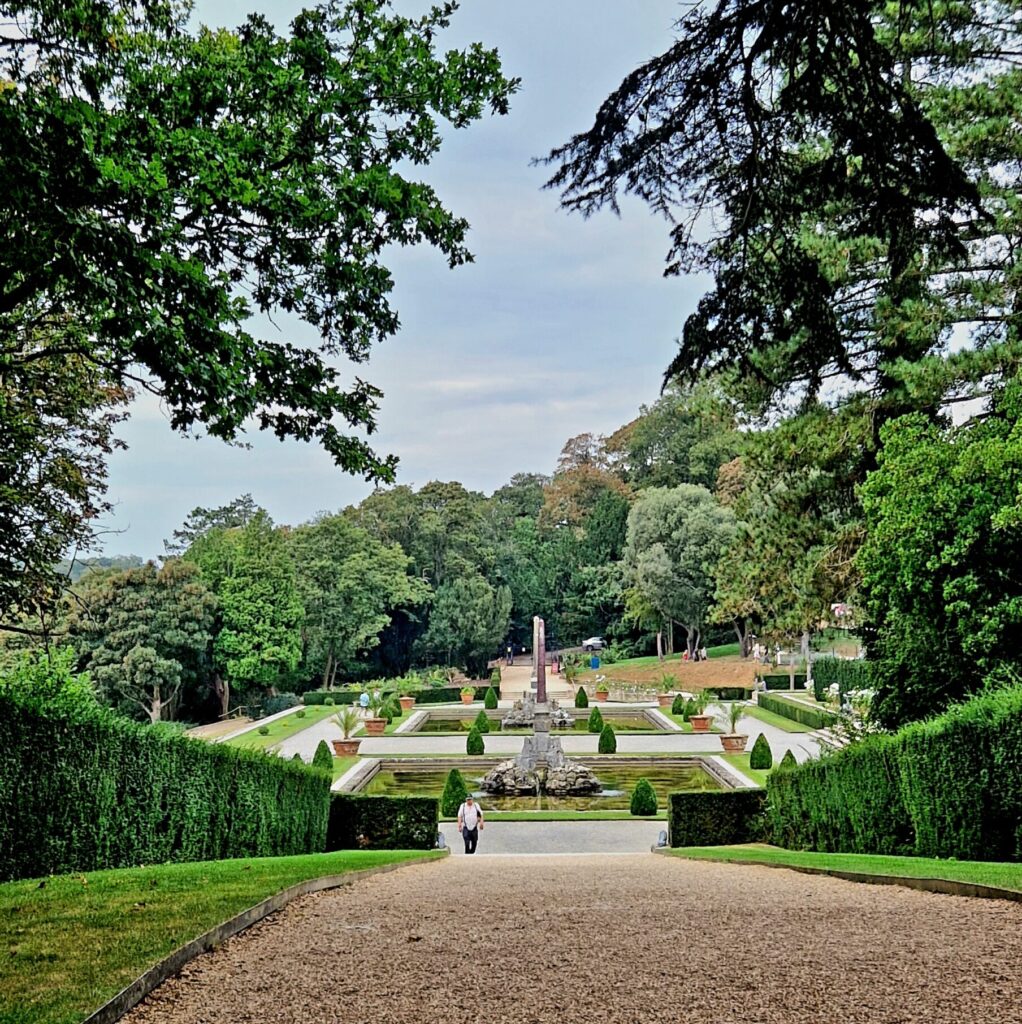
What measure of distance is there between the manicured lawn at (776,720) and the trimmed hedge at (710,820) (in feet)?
45.7

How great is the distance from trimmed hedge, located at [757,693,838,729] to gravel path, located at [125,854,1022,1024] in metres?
21.7

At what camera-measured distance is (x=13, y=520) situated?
1074 centimetres

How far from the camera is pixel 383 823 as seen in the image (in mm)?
14359

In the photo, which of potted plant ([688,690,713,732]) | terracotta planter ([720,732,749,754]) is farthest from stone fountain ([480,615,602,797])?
potted plant ([688,690,713,732])

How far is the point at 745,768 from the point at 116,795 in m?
15.3

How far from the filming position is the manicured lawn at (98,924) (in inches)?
146

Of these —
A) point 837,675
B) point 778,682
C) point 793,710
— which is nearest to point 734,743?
point 793,710

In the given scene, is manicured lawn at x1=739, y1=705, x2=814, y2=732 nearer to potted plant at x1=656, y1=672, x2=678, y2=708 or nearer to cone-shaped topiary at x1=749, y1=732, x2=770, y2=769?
potted plant at x1=656, y1=672, x2=678, y2=708

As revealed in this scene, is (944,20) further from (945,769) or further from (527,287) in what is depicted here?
(945,769)

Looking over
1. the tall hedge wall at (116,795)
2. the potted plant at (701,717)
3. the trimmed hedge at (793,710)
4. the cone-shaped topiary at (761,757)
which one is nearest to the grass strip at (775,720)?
the trimmed hedge at (793,710)

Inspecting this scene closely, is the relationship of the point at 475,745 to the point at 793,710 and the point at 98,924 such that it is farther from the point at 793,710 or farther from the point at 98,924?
the point at 98,924

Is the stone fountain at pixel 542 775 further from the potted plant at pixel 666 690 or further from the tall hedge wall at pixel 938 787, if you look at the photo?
the potted plant at pixel 666 690

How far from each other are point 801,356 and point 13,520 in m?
9.16

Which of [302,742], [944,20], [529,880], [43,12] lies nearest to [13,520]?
[43,12]
